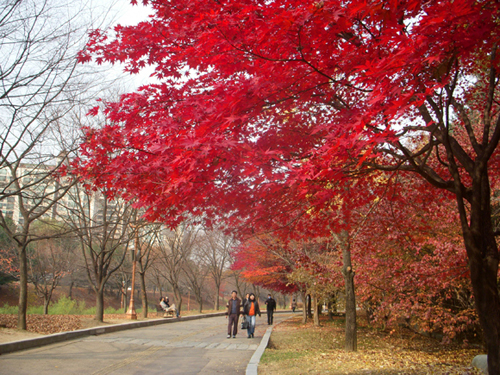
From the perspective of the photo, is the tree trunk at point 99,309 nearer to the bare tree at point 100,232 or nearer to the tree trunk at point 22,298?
the bare tree at point 100,232

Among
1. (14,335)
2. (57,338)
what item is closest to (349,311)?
(57,338)

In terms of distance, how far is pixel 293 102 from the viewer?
527 centimetres

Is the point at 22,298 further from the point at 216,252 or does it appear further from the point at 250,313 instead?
the point at 216,252

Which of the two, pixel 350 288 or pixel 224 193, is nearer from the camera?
pixel 224 193

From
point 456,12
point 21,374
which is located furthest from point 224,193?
point 21,374

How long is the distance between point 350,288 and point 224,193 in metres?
5.94

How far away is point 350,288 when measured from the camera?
10.4m

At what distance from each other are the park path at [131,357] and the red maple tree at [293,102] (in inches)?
134

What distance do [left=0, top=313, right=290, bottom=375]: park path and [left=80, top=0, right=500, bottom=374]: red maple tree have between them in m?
3.41

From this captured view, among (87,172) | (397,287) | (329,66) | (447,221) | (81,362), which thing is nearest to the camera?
(329,66)

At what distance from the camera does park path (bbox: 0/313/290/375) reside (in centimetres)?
700

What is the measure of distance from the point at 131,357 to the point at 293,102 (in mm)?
6912

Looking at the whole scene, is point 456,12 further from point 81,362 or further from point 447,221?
point 81,362

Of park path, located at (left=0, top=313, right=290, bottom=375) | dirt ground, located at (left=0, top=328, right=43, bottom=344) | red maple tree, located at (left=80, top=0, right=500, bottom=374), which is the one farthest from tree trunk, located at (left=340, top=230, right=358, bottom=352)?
dirt ground, located at (left=0, top=328, right=43, bottom=344)
